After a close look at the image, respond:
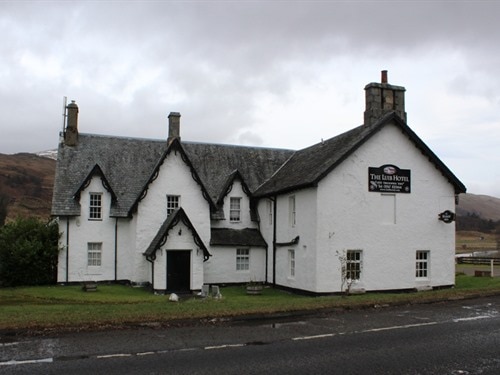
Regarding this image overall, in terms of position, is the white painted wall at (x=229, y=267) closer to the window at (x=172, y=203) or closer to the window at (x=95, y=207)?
the window at (x=172, y=203)

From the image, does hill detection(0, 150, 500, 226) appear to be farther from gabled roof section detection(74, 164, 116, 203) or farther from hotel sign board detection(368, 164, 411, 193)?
hotel sign board detection(368, 164, 411, 193)

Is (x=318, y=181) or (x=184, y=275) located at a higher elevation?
(x=318, y=181)

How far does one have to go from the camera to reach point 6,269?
2891 cm

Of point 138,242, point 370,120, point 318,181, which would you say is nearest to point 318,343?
point 318,181

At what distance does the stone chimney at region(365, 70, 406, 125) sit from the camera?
86.0 ft

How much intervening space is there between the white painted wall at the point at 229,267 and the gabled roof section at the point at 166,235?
68.7 inches

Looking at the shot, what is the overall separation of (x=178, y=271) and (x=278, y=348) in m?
18.6

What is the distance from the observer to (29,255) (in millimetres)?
28531

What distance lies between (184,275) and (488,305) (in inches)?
653

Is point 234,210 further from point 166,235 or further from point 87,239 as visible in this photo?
point 87,239

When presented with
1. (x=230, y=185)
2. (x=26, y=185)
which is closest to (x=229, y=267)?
(x=230, y=185)

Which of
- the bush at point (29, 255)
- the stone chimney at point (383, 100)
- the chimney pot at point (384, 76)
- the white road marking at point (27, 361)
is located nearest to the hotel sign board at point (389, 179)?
the stone chimney at point (383, 100)

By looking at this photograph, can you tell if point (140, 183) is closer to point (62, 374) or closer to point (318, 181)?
point (318, 181)

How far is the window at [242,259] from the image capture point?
30.6 metres
